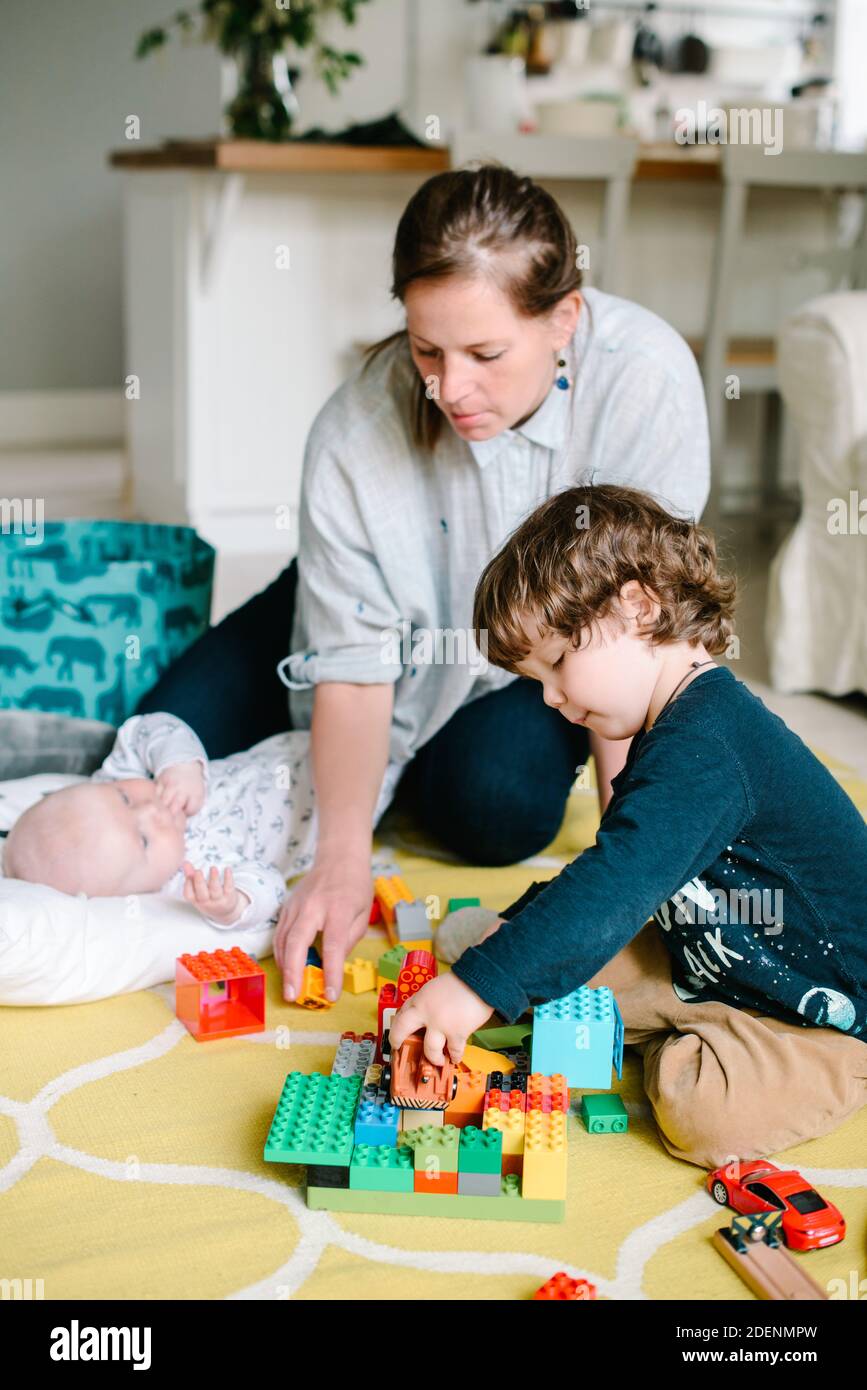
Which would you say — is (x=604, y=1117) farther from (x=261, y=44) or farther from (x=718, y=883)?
(x=261, y=44)

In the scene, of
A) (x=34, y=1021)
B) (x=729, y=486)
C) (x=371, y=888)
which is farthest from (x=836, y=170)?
(x=34, y=1021)

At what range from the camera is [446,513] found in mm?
1522

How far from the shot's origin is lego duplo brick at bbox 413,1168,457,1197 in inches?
40.6

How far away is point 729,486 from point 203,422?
143 centimetres

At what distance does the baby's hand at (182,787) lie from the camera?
1.50m

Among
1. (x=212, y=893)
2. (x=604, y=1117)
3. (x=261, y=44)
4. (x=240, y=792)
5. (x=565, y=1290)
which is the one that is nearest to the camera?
(x=565, y=1290)

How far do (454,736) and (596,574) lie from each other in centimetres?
59

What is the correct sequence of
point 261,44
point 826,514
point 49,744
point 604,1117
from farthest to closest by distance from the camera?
1. point 261,44
2. point 826,514
3. point 49,744
4. point 604,1117

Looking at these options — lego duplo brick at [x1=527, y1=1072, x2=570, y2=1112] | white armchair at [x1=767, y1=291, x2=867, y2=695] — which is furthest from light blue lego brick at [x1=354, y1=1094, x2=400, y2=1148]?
white armchair at [x1=767, y1=291, x2=867, y2=695]

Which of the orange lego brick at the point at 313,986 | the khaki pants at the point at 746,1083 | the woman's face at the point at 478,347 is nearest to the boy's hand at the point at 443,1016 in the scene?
the khaki pants at the point at 746,1083

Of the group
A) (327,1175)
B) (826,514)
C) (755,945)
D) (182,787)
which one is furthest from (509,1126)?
(826,514)

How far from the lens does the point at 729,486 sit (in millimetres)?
3764

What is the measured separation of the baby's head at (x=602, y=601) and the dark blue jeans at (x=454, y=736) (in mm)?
482
